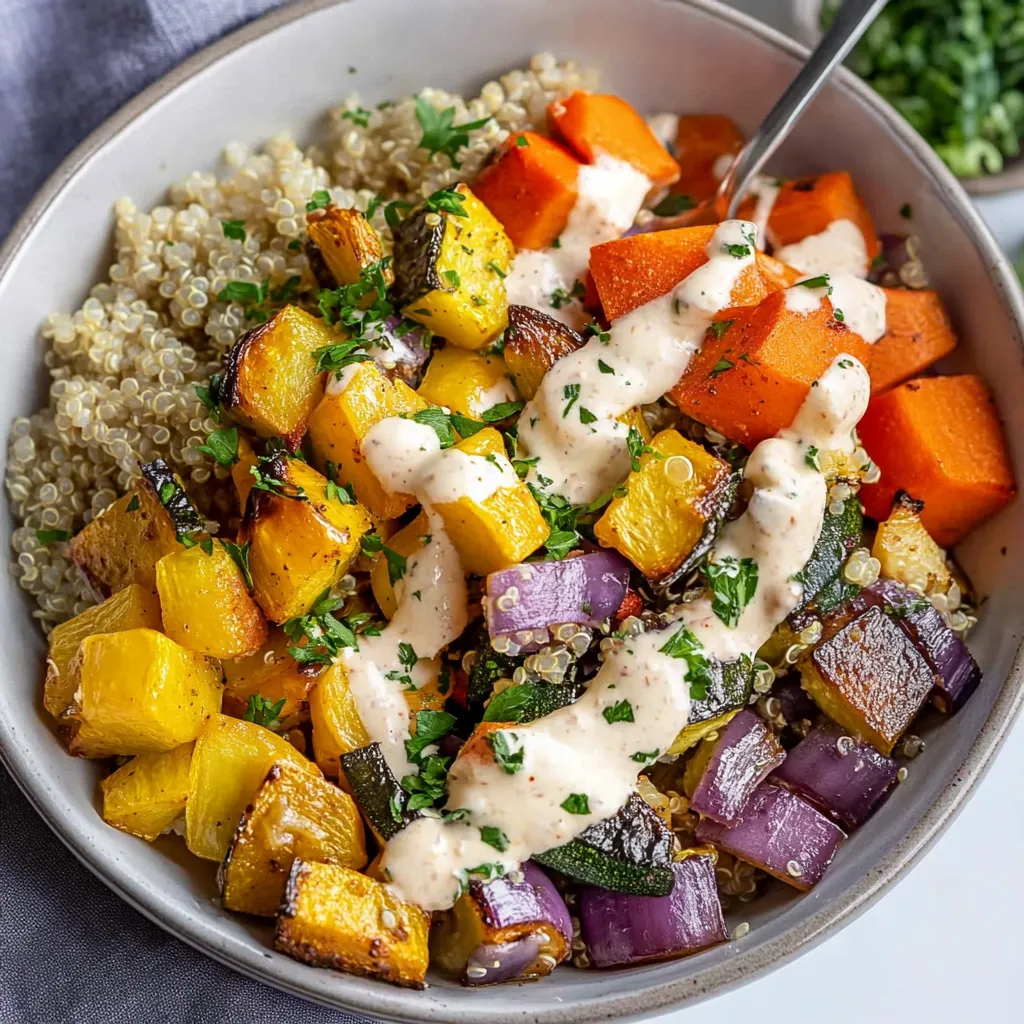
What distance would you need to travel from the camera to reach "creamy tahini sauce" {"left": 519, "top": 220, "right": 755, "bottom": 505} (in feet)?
6.58

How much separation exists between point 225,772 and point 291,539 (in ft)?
1.34

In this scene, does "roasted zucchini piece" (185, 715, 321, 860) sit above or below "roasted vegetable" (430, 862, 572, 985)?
above

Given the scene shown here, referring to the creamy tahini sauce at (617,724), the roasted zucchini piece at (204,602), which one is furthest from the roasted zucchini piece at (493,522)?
the roasted zucchini piece at (204,602)

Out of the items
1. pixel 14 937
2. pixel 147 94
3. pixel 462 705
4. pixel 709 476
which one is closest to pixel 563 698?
pixel 462 705

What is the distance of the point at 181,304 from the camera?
2.22 meters

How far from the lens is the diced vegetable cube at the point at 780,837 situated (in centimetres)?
196

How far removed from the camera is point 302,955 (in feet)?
5.67

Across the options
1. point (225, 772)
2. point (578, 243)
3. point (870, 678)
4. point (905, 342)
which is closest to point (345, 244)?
point (578, 243)

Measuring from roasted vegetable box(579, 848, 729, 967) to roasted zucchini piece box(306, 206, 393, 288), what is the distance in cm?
122

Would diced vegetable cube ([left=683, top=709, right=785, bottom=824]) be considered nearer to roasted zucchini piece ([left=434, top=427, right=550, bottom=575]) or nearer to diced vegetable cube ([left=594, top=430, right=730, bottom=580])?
diced vegetable cube ([left=594, top=430, right=730, bottom=580])

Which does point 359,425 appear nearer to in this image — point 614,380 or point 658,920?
point 614,380

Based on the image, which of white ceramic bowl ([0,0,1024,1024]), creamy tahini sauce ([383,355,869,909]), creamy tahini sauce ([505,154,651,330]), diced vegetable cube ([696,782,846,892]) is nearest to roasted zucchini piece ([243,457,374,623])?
creamy tahini sauce ([383,355,869,909])

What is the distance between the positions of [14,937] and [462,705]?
0.93 metres

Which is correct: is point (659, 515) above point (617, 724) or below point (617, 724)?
above
